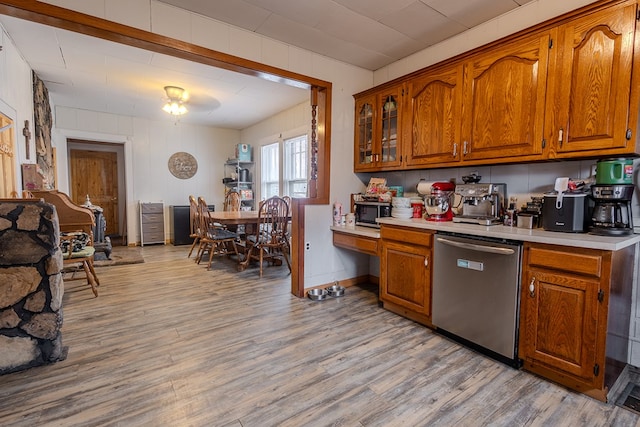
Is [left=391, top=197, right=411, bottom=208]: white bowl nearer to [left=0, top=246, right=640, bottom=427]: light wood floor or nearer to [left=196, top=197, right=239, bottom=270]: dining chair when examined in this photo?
[left=0, top=246, right=640, bottom=427]: light wood floor

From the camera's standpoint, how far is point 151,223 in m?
6.05

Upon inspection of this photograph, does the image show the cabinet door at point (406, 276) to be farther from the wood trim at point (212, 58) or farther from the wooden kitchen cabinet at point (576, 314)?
the wood trim at point (212, 58)

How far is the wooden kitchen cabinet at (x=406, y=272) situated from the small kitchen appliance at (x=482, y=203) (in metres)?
0.38

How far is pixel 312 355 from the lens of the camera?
6.58 ft

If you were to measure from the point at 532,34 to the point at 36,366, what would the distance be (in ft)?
12.4

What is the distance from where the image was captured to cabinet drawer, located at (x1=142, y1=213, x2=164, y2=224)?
5.98 metres

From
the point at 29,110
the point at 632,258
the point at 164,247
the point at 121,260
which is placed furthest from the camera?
the point at 164,247

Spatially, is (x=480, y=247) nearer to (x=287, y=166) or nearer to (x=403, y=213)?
(x=403, y=213)

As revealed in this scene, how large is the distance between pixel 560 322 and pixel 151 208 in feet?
21.1

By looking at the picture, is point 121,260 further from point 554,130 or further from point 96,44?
point 554,130

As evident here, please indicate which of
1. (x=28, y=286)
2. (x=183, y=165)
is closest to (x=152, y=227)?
(x=183, y=165)

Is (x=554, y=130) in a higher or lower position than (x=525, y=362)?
higher

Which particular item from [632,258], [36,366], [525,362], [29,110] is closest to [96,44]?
[29,110]

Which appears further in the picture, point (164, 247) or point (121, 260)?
point (164, 247)
